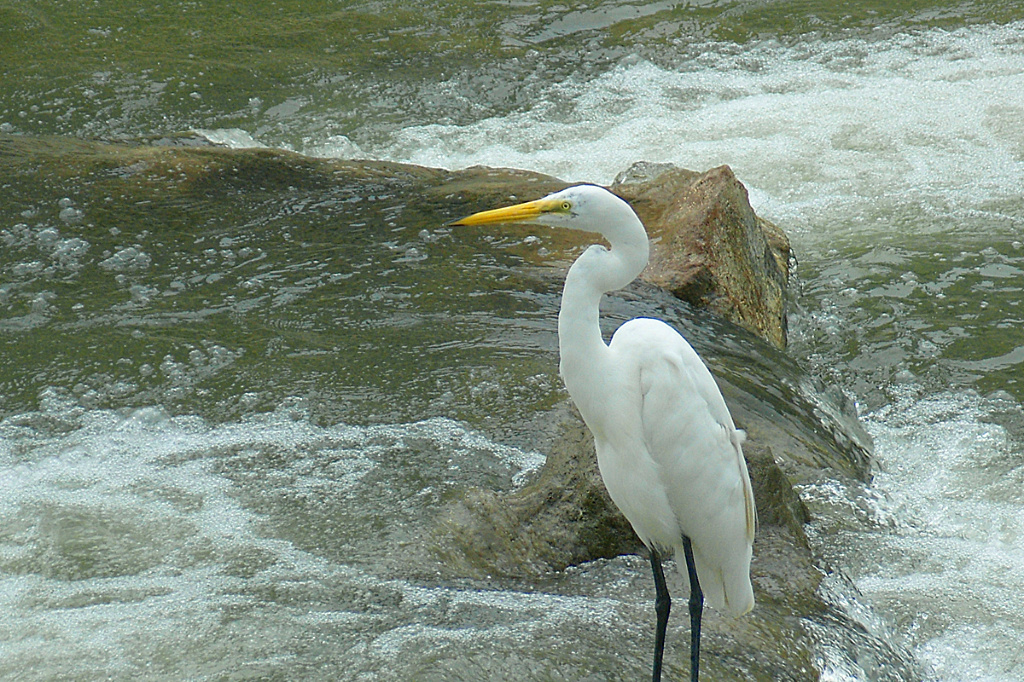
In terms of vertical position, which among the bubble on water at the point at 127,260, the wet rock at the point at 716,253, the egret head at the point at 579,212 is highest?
the egret head at the point at 579,212

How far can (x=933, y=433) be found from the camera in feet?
15.2

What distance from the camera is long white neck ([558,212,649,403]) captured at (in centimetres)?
246

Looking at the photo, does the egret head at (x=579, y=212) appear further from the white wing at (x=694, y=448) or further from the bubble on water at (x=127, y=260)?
the bubble on water at (x=127, y=260)

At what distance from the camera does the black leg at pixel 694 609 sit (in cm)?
255

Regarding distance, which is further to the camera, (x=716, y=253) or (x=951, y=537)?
(x=716, y=253)

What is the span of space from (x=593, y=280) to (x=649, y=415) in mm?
377

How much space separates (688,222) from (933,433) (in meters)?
1.42

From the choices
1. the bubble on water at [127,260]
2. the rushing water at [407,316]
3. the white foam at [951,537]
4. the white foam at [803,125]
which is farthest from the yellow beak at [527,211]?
the white foam at [803,125]

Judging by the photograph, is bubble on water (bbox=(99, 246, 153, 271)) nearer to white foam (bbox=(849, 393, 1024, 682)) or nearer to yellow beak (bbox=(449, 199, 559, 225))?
yellow beak (bbox=(449, 199, 559, 225))

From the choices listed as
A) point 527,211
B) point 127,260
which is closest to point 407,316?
point 127,260

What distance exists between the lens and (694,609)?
8.93 feet

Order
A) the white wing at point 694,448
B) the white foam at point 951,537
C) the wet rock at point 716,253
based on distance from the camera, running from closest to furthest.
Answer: the white wing at point 694,448 → the white foam at point 951,537 → the wet rock at point 716,253

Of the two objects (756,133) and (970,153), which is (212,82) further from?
(970,153)

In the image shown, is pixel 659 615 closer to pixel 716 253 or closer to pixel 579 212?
pixel 579 212
